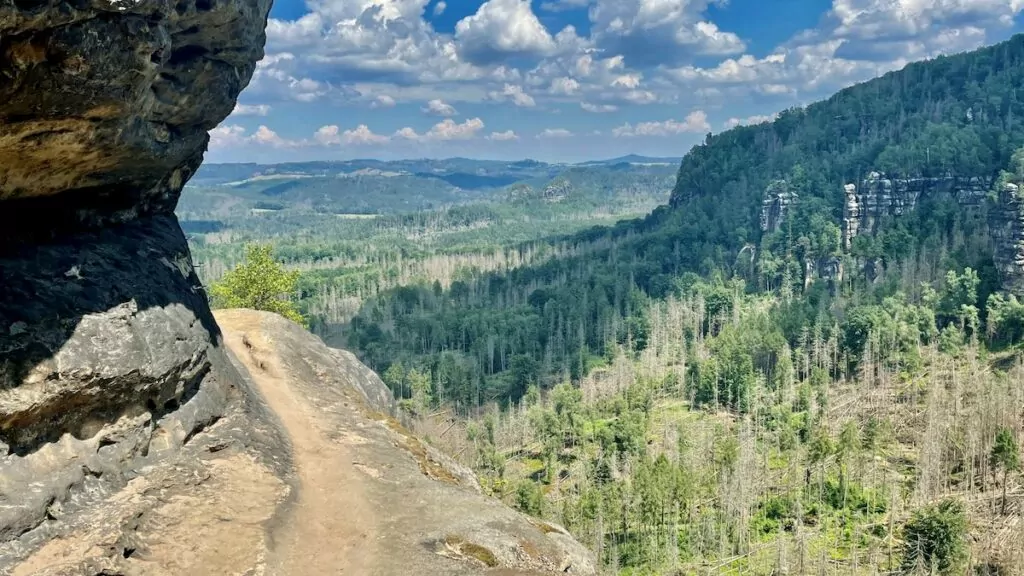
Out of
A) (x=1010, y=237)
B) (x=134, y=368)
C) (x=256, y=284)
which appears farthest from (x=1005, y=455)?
(x=134, y=368)

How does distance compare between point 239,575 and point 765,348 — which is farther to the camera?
point 765,348

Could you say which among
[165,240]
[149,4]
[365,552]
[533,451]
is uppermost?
[149,4]

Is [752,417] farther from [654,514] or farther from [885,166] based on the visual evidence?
[885,166]

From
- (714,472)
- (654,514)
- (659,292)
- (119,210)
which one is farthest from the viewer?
(659,292)

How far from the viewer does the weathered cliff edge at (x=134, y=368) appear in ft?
64.2

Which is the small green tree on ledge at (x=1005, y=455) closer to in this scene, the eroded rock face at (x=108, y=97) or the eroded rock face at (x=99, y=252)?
the eroded rock face at (x=99, y=252)

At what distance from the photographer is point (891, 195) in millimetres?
178500

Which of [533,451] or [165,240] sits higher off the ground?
[165,240]

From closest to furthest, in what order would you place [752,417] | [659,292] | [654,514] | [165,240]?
[165,240], [654,514], [752,417], [659,292]

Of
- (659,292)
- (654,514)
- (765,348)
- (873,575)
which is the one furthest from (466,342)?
(873,575)

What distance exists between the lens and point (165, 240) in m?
32.6

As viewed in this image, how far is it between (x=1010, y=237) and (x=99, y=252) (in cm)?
13761

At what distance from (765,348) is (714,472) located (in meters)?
47.0

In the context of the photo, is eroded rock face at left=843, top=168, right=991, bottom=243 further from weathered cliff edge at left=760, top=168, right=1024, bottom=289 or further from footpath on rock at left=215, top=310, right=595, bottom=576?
footpath on rock at left=215, top=310, right=595, bottom=576
